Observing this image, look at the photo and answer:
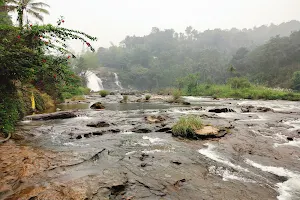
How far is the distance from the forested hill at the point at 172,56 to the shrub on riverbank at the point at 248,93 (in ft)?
35.3

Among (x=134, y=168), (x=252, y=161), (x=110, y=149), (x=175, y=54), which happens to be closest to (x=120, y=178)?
(x=134, y=168)

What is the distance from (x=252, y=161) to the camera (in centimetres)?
559

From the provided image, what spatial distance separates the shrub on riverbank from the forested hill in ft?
35.3

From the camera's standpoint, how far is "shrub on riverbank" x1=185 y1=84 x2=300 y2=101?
30.3m

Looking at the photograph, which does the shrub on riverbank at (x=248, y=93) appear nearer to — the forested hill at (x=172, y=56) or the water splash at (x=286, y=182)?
the forested hill at (x=172, y=56)

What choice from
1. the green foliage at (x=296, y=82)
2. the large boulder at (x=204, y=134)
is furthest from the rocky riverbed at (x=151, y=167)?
the green foliage at (x=296, y=82)

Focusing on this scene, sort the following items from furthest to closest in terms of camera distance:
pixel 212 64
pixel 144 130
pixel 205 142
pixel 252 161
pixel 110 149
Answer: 1. pixel 212 64
2. pixel 144 130
3. pixel 205 142
4. pixel 110 149
5. pixel 252 161

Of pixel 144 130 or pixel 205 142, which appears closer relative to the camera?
pixel 205 142

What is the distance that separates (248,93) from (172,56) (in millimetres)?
69599

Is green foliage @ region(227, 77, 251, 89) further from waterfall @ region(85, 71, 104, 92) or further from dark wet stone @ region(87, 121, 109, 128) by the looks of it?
waterfall @ region(85, 71, 104, 92)

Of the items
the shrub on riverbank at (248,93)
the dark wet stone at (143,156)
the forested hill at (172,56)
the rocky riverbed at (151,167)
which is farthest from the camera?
the forested hill at (172,56)

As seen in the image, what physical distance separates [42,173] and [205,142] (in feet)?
17.1

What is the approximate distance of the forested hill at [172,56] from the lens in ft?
259

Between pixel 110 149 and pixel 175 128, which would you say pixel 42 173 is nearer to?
pixel 110 149
